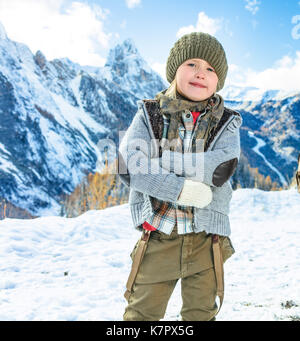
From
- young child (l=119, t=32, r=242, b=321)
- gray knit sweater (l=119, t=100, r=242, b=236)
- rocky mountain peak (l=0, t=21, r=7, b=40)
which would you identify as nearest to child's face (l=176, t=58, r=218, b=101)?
young child (l=119, t=32, r=242, b=321)

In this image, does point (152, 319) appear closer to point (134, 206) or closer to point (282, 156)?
A: point (134, 206)

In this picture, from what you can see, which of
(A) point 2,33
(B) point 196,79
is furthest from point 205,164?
(A) point 2,33

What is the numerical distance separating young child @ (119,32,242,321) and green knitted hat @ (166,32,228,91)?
0.32 feet

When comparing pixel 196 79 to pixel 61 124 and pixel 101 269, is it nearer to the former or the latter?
pixel 101 269

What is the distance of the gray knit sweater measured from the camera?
4.79 ft

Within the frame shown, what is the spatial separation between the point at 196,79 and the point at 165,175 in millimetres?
598

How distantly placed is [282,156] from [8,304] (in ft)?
535

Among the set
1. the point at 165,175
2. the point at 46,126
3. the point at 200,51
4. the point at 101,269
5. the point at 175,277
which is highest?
the point at 46,126

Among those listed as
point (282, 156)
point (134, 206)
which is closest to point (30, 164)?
point (134, 206)

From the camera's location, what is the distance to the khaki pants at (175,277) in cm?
153

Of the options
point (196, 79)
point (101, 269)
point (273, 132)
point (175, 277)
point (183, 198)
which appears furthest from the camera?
point (273, 132)

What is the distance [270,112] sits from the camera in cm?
17475

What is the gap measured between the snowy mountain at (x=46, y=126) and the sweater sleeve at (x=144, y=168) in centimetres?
4752

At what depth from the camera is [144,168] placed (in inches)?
58.8
